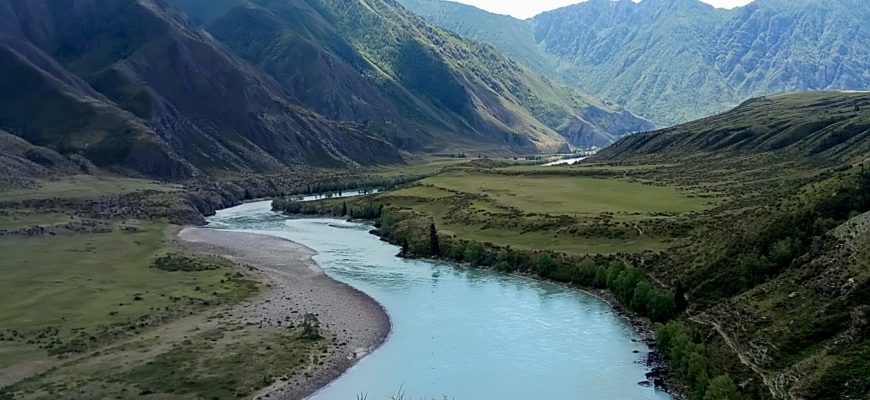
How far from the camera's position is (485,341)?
7238cm

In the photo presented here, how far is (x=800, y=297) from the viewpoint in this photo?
2355 inches

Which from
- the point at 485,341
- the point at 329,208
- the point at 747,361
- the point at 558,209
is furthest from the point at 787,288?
the point at 329,208

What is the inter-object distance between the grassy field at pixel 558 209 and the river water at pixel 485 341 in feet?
44.3

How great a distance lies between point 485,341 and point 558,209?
64.9 meters

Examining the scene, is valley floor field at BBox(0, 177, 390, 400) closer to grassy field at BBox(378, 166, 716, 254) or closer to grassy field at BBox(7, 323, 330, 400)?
grassy field at BBox(7, 323, 330, 400)

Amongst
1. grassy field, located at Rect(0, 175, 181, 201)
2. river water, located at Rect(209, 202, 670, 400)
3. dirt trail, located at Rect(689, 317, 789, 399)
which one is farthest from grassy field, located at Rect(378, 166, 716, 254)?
grassy field, located at Rect(0, 175, 181, 201)

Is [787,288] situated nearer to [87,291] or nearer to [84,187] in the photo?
[87,291]

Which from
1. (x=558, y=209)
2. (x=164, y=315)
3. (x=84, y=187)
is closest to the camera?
(x=164, y=315)

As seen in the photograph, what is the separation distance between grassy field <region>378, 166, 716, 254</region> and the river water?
13.5 meters

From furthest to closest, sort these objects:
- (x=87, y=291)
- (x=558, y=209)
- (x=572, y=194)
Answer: (x=572, y=194)
(x=558, y=209)
(x=87, y=291)

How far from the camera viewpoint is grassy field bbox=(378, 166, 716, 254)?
10712 centimetres

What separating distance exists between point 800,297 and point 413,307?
132 feet

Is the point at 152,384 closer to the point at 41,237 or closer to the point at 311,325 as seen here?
the point at 311,325

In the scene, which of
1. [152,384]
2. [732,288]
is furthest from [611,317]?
[152,384]
